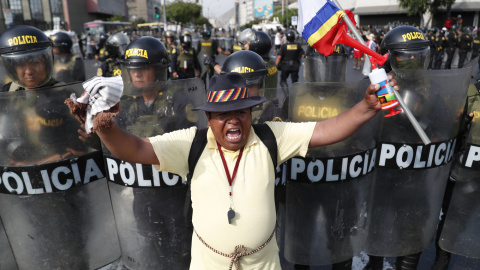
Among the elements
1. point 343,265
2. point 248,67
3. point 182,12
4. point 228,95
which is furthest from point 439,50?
point 182,12

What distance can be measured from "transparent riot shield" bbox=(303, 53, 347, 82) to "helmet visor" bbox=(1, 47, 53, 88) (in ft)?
10.7

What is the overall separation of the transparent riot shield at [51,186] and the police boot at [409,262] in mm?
2295

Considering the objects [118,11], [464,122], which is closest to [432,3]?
[464,122]

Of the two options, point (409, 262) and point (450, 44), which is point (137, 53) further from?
point (450, 44)

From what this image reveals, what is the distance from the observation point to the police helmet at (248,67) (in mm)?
2955

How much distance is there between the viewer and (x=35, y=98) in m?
2.15

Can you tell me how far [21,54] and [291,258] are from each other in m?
2.43

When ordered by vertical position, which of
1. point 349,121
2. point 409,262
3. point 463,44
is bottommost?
point 409,262

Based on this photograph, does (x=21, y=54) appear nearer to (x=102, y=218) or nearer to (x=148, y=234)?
(x=102, y=218)

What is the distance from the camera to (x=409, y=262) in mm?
2891

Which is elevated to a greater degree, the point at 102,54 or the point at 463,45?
the point at 102,54

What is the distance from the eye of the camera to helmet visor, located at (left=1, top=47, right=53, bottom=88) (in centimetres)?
251

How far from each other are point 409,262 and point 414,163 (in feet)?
3.01

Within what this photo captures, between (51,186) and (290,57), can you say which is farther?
(290,57)
